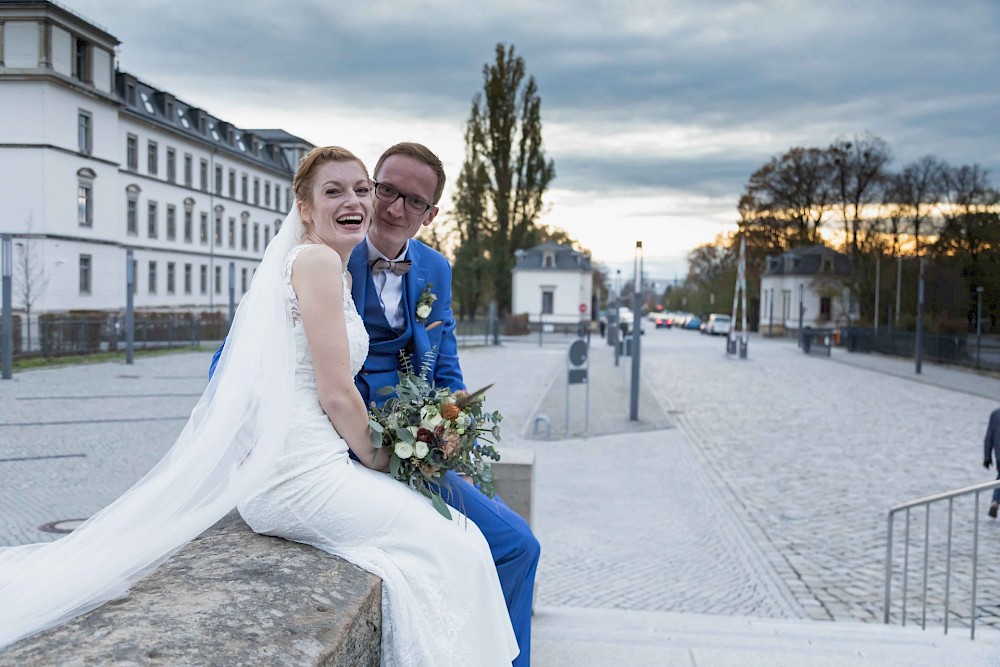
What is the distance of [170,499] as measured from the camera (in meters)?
2.92

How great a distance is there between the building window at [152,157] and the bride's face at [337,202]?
48.2 meters

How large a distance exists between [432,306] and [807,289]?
70176mm

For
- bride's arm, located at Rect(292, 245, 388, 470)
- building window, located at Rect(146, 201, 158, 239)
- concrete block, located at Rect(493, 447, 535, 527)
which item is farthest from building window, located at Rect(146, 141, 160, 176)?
bride's arm, located at Rect(292, 245, 388, 470)

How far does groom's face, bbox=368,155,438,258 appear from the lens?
143 inches

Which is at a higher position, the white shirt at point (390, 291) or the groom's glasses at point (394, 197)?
the groom's glasses at point (394, 197)

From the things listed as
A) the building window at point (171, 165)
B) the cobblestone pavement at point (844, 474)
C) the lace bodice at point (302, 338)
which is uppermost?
the building window at point (171, 165)

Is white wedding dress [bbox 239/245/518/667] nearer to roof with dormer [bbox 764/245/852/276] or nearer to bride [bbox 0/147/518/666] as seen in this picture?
bride [bbox 0/147/518/666]

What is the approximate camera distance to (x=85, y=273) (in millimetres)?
37781

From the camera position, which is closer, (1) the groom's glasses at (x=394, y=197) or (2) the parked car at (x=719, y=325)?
(1) the groom's glasses at (x=394, y=197)

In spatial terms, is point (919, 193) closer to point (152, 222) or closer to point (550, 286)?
point (550, 286)

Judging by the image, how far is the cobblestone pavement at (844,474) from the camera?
7.43 m

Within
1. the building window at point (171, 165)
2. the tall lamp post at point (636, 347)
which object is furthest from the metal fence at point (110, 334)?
the tall lamp post at point (636, 347)

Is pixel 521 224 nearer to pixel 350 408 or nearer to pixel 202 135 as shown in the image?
pixel 202 135

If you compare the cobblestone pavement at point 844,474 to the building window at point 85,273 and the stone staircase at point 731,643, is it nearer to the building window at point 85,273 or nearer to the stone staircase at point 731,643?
the stone staircase at point 731,643
